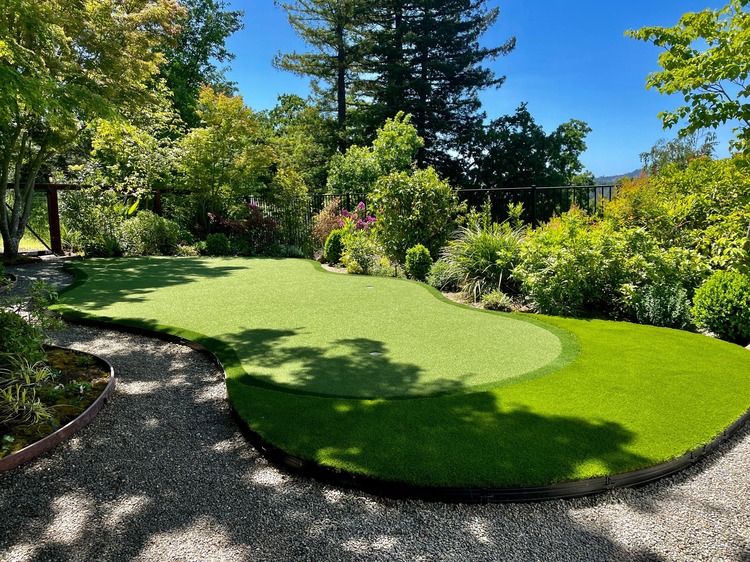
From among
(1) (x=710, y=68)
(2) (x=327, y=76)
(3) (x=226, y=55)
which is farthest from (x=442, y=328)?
(3) (x=226, y=55)

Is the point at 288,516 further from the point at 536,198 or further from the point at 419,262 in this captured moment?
the point at 536,198

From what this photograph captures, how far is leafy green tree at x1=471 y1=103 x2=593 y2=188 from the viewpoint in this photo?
2400 cm

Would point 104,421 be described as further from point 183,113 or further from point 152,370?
point 183,113

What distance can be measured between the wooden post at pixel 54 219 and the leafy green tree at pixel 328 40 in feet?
47.1

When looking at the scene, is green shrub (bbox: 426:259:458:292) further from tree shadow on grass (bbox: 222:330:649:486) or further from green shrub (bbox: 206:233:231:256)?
green shrub (bbox: 206:233:231:256)

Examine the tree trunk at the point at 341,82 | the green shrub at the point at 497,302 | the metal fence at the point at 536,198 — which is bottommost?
the green shrub at the point at 497,302

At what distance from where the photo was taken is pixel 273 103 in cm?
3017

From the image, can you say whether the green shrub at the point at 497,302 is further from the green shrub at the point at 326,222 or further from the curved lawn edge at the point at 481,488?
the green shrub at the point at 326,222

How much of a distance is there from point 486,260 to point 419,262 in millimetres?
1607

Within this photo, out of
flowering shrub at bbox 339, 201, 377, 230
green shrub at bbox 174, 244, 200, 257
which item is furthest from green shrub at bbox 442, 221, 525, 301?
green shrub at bbox 174, 244, 200, 257

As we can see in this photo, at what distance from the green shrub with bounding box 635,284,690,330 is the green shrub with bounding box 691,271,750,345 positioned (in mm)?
167

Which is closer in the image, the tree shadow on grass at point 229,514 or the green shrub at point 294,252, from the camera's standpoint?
the tree shadow on grass at point 229,514

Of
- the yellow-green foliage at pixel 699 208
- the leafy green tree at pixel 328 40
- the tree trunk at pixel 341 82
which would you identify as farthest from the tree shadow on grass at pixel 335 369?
the leafy green tree at pixel 328 40

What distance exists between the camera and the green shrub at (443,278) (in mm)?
7121
